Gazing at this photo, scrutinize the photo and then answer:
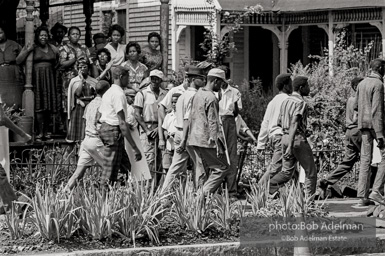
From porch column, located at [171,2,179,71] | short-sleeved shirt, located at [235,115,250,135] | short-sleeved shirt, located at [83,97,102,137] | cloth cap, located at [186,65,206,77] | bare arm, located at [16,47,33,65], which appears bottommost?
short-sleeved shirt, located at [235,115,250,135]

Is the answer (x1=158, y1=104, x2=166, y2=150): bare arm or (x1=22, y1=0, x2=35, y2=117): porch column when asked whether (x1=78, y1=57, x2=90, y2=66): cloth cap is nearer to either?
(x1=22, y1=0, x2=35, y2=117): porch column

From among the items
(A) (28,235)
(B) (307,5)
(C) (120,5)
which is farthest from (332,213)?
(C) (120,5)

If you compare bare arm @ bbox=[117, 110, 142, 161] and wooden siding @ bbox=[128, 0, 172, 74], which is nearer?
bare arm @ bbox=[117, 110, 142, 161]

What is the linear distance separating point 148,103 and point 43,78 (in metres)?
3.31

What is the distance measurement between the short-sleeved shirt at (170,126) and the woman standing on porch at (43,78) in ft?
12.2

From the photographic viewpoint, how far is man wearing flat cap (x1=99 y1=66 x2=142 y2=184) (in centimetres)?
1141

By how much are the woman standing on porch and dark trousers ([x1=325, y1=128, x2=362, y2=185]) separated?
17.8 ft

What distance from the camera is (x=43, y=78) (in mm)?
17000

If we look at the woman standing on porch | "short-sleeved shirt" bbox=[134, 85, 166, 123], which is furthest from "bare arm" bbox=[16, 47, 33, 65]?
"short-sleeved shirt" bbox=[134, 85, 166, 123]

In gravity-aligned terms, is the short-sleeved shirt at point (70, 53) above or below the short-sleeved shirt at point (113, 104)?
above

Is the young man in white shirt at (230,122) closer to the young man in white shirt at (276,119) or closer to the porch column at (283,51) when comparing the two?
the young man in white shirt at (276,119)

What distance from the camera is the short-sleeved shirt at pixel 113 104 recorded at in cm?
1137

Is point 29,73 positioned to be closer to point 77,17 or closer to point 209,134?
point 209,134

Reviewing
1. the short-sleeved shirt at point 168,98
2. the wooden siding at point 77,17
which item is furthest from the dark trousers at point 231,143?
the wooden siding at point 77,17
